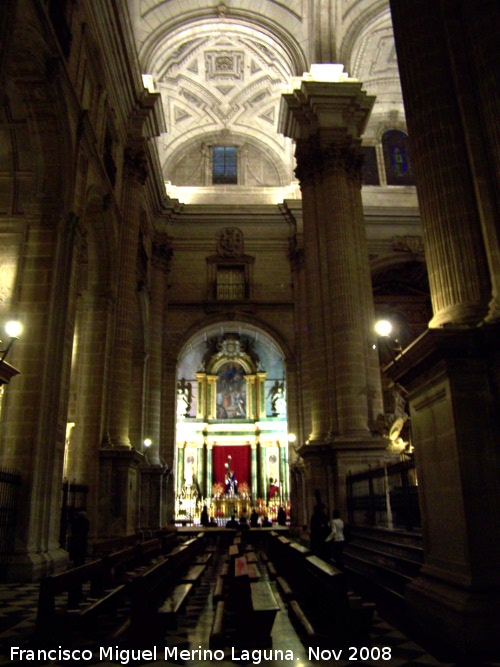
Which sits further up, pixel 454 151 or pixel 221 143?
pixel 221 143

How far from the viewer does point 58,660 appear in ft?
14.2

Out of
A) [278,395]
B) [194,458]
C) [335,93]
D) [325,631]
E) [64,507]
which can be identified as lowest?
[325,631]

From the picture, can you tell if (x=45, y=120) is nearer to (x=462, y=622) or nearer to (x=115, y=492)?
(x=115, y=492)

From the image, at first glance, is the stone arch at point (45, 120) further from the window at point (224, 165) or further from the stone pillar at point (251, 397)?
the stone pillar at point (251, 397)

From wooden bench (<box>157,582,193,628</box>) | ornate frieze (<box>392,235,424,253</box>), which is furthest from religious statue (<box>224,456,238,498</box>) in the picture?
wooden bench (<box>157,582,193,628</box>)

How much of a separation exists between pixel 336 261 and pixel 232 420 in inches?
708

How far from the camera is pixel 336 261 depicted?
14.9 m

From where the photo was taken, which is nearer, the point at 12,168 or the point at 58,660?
the point at 58,660

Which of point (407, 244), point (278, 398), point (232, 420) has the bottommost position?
point (232, 420)

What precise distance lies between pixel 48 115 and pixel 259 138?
17467 millimetres

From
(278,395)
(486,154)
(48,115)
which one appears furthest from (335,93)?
(278,395)

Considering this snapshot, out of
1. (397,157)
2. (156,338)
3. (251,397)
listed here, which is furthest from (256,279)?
(397,157)

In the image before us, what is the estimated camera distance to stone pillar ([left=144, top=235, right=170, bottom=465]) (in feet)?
69.2

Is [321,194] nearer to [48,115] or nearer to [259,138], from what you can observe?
[48,115]
